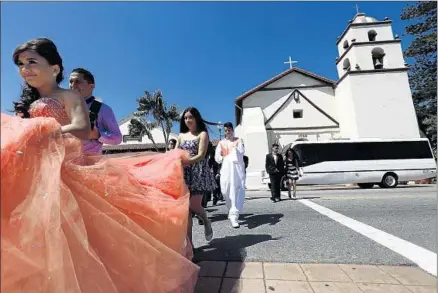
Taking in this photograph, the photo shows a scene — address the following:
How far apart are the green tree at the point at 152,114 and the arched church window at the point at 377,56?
20.3 metres

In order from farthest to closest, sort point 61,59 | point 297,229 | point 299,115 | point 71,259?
point 299,115, point 297,229, point 61,59, point 71,259

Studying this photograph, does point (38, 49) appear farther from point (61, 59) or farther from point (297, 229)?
point (297, 229)

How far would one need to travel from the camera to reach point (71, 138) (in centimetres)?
150

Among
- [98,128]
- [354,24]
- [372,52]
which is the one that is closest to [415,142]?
[372,52]

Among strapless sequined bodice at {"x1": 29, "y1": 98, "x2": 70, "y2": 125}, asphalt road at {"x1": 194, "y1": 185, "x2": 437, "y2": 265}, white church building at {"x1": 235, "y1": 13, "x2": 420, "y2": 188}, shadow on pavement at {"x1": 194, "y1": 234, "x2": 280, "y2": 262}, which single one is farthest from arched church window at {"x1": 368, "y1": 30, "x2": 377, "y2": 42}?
strapless sequined bodice at {"x1": 29, "y1": 98, "x2": 70, "y2": 125}

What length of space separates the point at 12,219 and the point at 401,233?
446 centimetres

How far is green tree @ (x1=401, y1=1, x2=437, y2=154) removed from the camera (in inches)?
916

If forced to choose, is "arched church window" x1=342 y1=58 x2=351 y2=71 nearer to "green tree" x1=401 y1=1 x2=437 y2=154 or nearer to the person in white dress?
"green tree" x1=401 y1=1 x2=437 y2=154

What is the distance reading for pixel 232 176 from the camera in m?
4.57

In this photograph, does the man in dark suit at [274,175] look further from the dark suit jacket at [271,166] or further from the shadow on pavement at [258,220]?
the shadow on pavement at [258,220]

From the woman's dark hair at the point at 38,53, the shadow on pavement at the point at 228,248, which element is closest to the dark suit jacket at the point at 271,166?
the shadow on pavement at the point at 228,248

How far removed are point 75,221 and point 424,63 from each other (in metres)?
32.8

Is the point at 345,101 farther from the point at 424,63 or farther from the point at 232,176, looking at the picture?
the point at 232,176

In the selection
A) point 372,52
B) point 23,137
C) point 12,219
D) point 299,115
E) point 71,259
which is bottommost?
point 71,259
